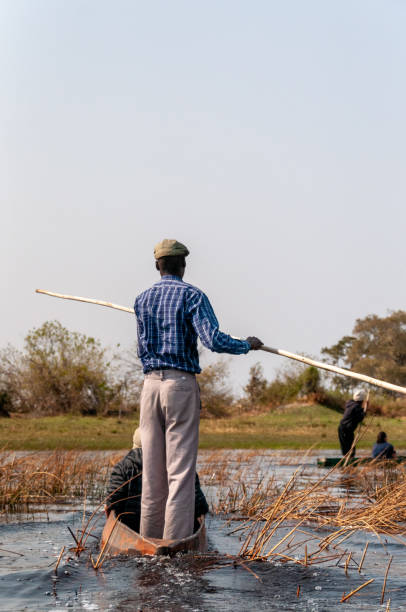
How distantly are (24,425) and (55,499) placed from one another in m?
28.9

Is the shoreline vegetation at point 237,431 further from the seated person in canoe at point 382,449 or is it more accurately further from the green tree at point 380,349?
the green tree at point 380,349

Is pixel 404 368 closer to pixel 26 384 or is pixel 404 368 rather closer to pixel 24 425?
pixel 26 384

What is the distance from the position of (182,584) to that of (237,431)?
33048 millimetres

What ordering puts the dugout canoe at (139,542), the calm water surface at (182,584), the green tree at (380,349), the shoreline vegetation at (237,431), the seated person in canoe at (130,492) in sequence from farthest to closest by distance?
1. the green tree at (380,349)
2. the shoreline vegetation at (237,431)
3. the seated person in canoe at (130,492)
4. the dugout canoe at (139,542)
5. the calm water surface at (182,584)

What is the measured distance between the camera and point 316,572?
675 cm

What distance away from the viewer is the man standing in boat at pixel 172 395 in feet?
22.5

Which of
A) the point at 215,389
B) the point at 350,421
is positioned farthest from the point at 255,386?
the point at 350,421

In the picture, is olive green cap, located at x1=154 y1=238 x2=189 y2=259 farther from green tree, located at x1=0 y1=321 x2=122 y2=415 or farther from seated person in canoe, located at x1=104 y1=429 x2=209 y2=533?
green tree, located at x1=0 y1=321 x2=122 y2=415

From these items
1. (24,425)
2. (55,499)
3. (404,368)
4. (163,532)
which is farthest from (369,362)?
(163,532)

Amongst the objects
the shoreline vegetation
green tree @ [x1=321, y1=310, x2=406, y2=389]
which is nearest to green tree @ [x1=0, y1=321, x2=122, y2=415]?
the shoreline vegetation

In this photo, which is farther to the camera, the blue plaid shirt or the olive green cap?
the olive green cap

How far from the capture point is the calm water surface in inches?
222

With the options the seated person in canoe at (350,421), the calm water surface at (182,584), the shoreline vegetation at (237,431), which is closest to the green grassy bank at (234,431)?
the shoreline vegetation at (237,431)

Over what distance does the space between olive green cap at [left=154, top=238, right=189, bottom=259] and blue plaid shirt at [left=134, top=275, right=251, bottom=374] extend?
205 millimetres
